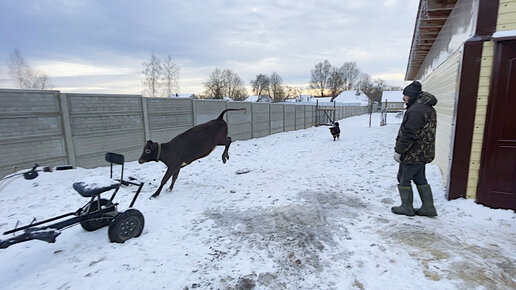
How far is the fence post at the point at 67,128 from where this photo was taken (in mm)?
6027

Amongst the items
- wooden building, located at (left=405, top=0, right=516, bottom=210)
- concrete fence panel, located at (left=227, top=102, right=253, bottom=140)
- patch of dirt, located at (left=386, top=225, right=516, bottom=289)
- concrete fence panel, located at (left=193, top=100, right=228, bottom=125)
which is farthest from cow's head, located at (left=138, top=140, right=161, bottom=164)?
concrete fence panel, located at (left=227, top=102, right=253, bottom=140)

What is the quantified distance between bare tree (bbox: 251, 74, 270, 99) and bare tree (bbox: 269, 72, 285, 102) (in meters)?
1.77

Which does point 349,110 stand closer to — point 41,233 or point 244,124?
point 244,124

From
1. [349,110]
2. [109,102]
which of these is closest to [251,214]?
[109,102]

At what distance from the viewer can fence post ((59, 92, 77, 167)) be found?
603 centimetres

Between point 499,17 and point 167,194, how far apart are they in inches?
253

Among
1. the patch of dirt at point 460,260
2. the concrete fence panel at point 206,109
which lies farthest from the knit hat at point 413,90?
the concrete fence panel at point 206,109

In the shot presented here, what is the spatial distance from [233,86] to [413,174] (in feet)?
192

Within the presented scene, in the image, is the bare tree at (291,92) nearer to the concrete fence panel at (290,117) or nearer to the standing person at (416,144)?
the concrete fence panel at (290,117)

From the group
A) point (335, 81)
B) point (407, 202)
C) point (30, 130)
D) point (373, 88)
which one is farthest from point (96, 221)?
A: point (373, 88)

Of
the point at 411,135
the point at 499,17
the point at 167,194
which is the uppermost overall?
the point at 499,17

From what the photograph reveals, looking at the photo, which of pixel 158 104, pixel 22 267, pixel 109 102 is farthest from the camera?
pixel 158 104

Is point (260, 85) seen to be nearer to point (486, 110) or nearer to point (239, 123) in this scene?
point (239, 123)

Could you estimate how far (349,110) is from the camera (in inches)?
1732
